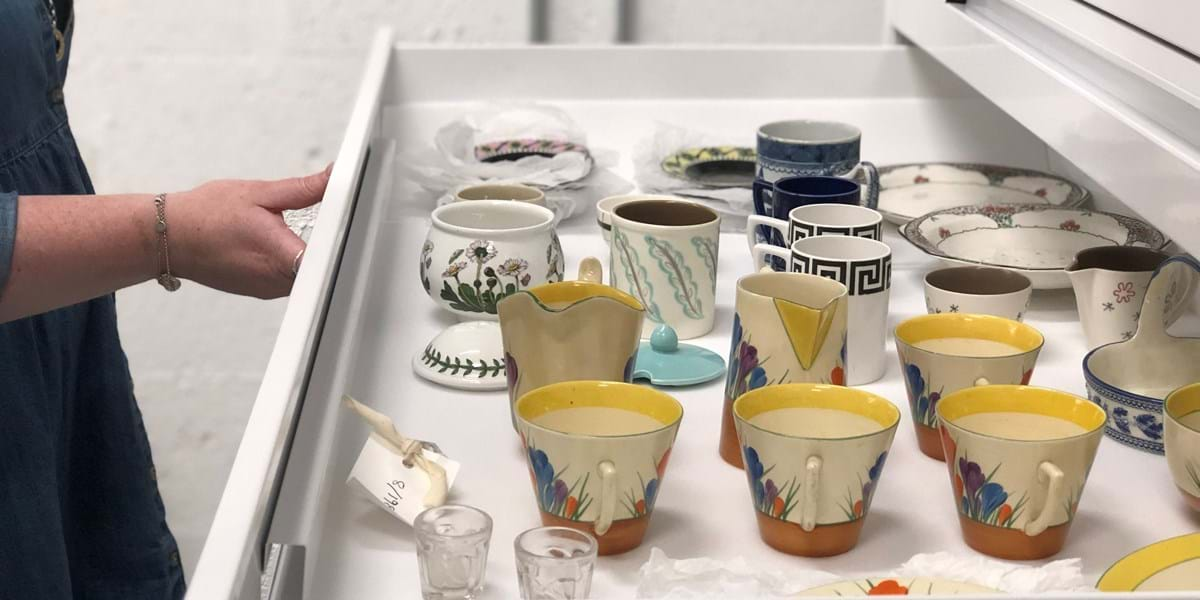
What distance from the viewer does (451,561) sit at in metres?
0.62

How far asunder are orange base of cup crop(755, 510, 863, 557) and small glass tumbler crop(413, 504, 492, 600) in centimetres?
15

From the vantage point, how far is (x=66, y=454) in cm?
120

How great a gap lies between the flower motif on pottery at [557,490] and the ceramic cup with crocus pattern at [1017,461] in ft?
0.62

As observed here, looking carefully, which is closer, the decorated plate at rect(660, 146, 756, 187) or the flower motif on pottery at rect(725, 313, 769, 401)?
the flower motif on pottery at rect(725, 313, 769, 401)

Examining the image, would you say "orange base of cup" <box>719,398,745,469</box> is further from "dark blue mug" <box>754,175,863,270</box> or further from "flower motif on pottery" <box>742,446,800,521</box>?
"dark blue mug" <box>754,175,863,270</box>

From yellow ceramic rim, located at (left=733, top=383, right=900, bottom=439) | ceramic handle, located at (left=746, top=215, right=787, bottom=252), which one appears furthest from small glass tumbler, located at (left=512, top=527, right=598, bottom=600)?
ceramic handle, located at (left=746, top=215, right=787, bottom=252)

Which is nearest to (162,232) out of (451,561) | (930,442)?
(451,561)

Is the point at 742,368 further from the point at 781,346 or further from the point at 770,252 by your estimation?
the point at 770,252

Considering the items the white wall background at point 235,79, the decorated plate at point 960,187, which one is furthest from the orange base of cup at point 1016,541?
the white wall background at point 235,79

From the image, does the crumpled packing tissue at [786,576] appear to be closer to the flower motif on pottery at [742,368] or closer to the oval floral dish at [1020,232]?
the flower motif on pottery at [742,368]

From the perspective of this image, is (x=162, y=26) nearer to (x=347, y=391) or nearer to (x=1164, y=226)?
(x=347, y=391)

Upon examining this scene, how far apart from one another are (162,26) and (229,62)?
0.12 metres

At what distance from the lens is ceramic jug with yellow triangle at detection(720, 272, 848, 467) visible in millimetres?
762

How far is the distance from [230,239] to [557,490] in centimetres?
44
